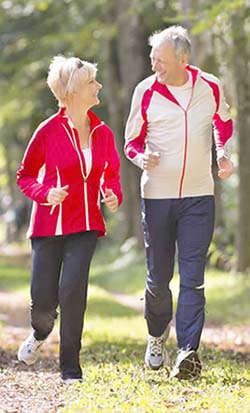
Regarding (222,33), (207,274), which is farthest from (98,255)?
(222,33)

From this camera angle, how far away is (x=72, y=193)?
6785mm

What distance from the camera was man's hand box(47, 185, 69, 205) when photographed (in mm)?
6547

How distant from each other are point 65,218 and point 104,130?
68 centimetres

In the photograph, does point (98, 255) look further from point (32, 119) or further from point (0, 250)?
point (0, 250)

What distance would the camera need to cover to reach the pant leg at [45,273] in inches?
268

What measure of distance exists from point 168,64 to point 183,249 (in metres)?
1.25

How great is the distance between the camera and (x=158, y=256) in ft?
23.4

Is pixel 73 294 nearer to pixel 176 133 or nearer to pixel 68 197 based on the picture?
pixel 68 197

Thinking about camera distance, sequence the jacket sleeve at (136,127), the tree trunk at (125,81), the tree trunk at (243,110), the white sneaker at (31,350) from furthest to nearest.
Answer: the tree trunk at (125,81)
the tree trunk at (243,110)
the white sneaker at (31,350)
the jacket sleeve at (136,127)

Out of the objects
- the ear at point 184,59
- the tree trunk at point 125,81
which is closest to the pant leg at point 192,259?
the ear at point 184,59

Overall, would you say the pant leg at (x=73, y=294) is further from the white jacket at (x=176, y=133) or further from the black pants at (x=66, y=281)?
the white jacket at (x=176, y=133)

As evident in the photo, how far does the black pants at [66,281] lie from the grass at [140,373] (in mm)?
283

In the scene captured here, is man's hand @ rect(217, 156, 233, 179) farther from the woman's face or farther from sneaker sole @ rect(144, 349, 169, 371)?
sneaker sole @ rect(144, 349, 169, 371)

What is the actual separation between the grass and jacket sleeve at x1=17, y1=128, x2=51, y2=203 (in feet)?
4.34
